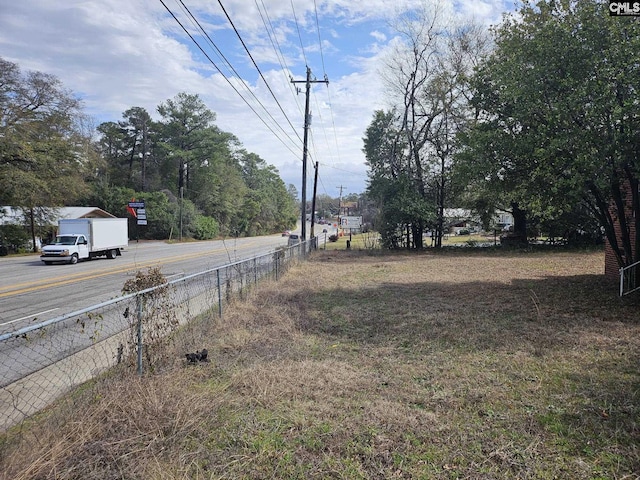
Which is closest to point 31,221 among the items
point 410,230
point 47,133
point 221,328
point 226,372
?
point 47,133

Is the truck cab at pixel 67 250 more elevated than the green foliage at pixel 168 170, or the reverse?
the green foliage at pixel 168 170

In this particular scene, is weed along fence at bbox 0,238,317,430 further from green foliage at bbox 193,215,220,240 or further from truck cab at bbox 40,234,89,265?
green foliage at bbox 193,215,220,240

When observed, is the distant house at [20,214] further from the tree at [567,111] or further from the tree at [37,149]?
the tree at [567,111]

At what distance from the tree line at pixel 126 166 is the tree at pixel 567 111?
2742 centimetres

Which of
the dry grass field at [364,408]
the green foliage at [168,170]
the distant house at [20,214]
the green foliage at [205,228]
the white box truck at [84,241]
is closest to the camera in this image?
the dry grass field at [364,408]

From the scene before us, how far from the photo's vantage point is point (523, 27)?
10633mm

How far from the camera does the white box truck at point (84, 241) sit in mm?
20922

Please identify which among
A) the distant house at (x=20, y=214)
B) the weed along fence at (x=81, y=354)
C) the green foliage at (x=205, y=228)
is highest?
the distant house at (x=20, y=214)

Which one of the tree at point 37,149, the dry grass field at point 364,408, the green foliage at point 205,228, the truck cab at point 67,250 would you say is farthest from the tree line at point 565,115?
the green foliage at point 205,228

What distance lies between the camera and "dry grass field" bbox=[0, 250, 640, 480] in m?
2.98

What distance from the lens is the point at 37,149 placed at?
2753 cm

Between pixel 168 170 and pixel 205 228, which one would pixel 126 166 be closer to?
pixel 168 170

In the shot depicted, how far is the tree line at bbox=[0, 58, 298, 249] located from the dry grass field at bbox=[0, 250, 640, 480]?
2670 centimetres

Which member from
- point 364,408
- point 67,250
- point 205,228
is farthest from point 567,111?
point 205,228
